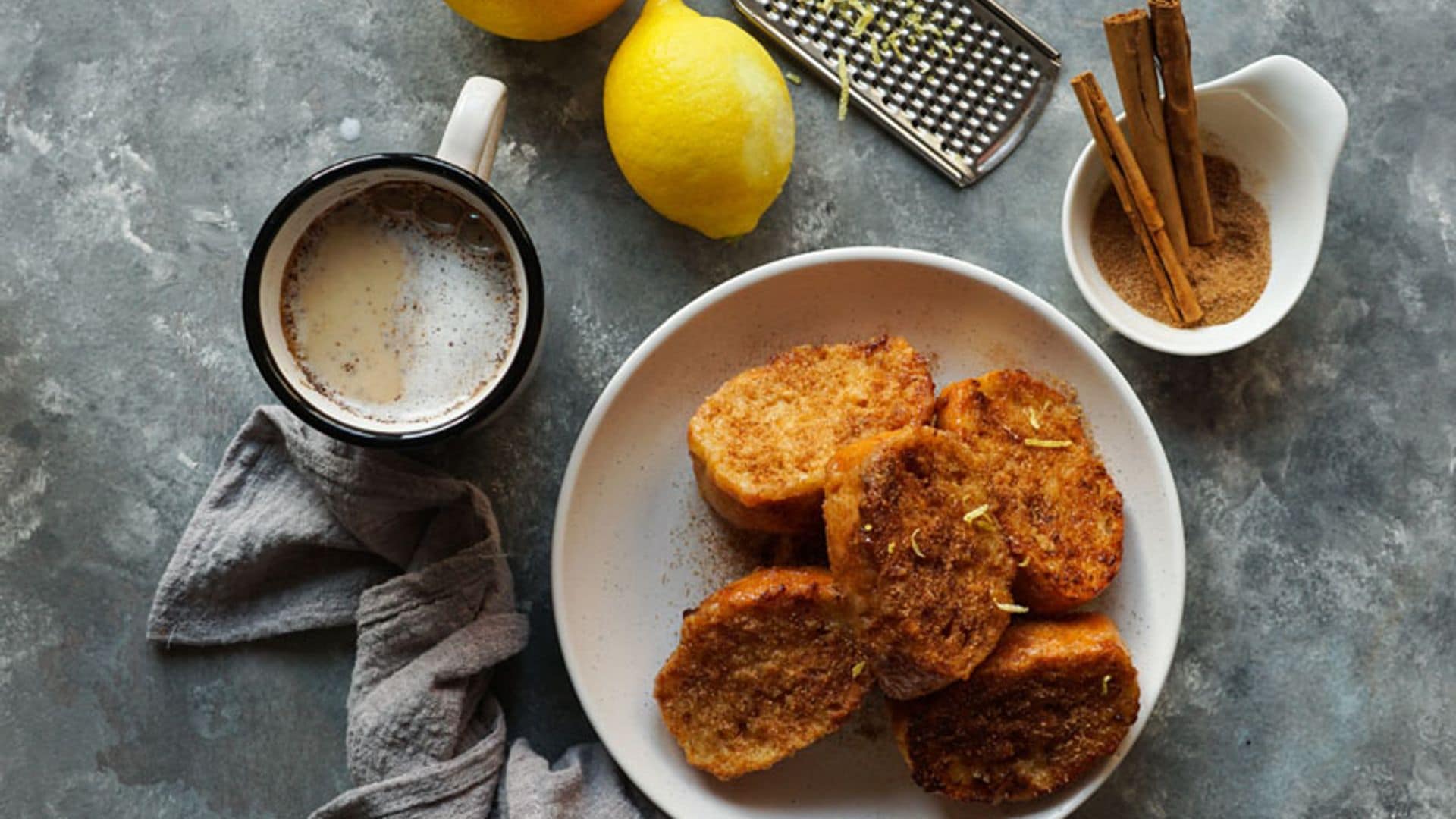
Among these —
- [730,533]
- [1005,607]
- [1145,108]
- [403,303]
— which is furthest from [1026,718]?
[403,303]

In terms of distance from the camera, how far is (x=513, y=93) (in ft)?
5.91

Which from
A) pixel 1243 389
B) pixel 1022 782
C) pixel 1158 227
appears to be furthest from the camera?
pixel 1243 389

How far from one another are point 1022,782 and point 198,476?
1.24m

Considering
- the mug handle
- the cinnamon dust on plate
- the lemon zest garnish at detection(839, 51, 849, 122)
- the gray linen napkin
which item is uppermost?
the mug handle

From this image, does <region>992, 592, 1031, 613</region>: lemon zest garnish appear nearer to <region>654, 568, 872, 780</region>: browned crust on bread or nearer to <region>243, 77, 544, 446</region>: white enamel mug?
<region>654, 568, 872, 780</region>: browned crust on bread

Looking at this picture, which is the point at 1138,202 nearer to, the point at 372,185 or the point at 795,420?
the point at 795,420

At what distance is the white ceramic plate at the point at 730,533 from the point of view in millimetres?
1667

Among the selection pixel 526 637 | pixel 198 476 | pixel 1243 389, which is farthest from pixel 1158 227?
pixel 198 476

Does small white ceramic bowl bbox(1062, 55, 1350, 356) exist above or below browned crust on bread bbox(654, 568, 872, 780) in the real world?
above

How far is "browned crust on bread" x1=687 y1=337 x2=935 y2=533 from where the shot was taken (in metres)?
1.58

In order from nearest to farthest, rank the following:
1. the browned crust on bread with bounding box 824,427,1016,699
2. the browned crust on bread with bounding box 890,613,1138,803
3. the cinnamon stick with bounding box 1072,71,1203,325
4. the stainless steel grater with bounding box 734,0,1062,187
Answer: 1. the browned crust on bread with bounding box 824,427,1016,699
2. the browned crust on bread with bounding box 890,613,1138,803
3. the cinnamon stick with bounding box 1072,71,1203,325
4. the stainless steel grater with bounding box 734,0,1062,187

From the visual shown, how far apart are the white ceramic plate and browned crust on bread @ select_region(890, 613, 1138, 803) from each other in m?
0.06

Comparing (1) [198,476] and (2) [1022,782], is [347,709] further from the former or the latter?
(2) [1022,782]

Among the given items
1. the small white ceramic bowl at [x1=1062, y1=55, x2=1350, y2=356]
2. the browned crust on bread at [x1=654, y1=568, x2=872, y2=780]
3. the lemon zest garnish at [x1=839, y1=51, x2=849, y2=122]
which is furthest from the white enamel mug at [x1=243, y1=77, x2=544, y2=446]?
the small white ceramic bowl at [x1=1062, y1=55, x2=1350, y2=356]
